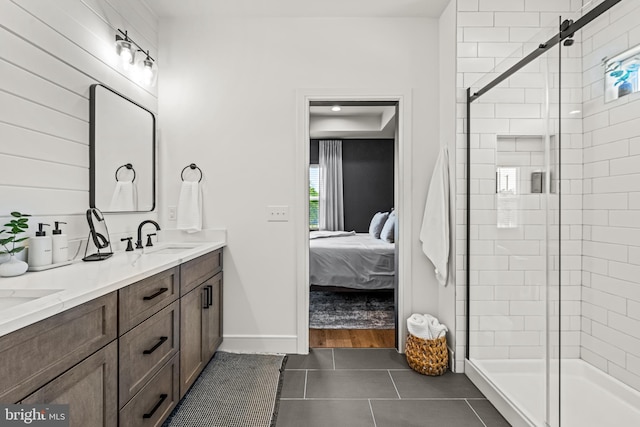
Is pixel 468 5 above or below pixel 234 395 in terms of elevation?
above

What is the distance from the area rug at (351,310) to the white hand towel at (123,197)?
1.94 metres

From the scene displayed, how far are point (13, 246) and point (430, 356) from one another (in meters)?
2.39

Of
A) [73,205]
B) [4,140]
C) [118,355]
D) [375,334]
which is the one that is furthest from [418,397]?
[4,140]

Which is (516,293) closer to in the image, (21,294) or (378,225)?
(21,294)

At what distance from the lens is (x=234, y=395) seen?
2.17 metres

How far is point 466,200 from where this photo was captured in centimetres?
251

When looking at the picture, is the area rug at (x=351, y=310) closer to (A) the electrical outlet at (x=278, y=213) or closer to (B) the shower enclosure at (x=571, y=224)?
(A) the electrical outlet at (x=278, y=213)

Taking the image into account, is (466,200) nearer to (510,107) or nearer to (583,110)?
(510,107)

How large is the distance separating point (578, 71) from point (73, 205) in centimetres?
249

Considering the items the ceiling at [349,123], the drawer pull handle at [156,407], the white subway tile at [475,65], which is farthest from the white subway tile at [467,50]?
the ceiling at [349,123]

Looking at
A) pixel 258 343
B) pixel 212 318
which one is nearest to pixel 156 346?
pixel 212 318

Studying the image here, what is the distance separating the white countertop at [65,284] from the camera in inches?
38.3

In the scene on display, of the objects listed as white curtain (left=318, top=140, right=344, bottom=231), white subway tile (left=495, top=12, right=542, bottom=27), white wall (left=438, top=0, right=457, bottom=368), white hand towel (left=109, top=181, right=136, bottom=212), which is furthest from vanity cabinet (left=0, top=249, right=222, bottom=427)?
white curtain (left=318, top=140, right=344, bottom=231)

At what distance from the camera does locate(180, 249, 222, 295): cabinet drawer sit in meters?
2.05
